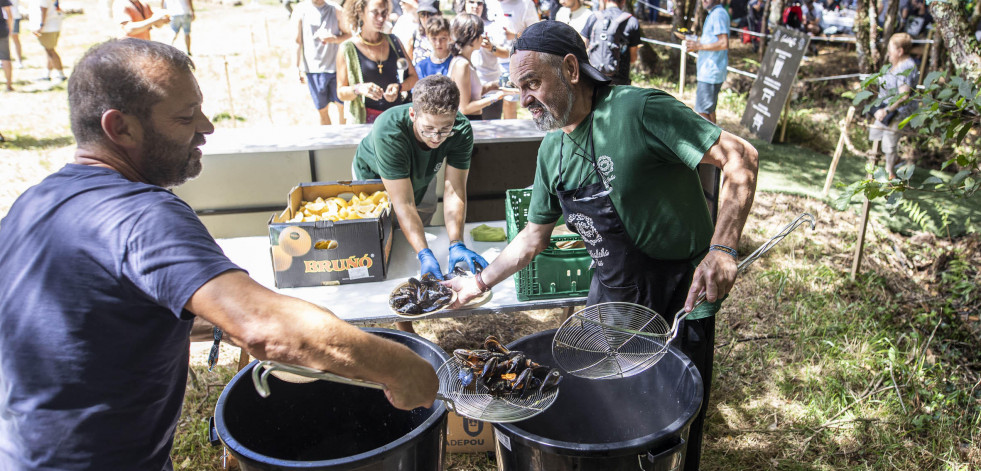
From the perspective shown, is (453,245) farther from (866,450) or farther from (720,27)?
(720,27)

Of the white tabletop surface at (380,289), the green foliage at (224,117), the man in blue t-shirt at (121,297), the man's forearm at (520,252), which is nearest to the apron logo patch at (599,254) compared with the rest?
the man's forearm at (520,252)

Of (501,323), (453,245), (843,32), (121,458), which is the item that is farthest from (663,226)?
(843,32)

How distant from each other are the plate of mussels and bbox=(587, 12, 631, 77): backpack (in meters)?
4.45

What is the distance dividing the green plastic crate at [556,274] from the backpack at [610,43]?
418cm

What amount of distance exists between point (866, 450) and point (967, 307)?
193 cm

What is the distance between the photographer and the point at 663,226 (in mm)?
2512

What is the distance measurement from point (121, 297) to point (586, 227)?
1.71 metres

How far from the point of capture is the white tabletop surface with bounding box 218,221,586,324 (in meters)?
3.26

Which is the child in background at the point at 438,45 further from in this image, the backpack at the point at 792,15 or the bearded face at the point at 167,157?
the backpack at the point at 792,15

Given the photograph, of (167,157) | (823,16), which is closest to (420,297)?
(167,157)

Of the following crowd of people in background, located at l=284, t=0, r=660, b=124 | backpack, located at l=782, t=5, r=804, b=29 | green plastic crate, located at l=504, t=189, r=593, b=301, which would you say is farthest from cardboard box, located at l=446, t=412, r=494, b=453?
backpack, located at l=782, t=5, r=804, b=29

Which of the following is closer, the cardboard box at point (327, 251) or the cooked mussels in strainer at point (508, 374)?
the cooked mussels in strainer at point (508, 374)

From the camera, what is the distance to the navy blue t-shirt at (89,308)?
1.38 meters

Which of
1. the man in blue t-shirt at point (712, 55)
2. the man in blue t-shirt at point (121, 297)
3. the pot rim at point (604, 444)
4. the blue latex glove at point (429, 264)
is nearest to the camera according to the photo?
the man in blue t-shirt at point (121, 297)
